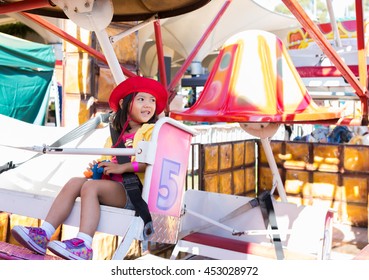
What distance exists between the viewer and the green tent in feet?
19.6

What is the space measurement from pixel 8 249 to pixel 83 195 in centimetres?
38

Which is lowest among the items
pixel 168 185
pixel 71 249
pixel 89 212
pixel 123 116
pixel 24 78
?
→ pixel 71 249

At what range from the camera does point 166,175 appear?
2.06m

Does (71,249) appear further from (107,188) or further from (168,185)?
(168,185)

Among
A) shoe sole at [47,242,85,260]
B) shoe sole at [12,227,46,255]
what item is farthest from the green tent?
shoe sole at [47,242,85,260]

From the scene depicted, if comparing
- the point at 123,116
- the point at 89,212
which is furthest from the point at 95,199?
the point at 123,116

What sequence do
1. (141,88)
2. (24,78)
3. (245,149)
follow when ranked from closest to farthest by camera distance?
(141,88) → (245,149) → (24,78)

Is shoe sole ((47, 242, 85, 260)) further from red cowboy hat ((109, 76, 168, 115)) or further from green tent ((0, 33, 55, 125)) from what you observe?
green tent ((0, 33, 55, 125))

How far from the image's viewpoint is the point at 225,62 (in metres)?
3.59

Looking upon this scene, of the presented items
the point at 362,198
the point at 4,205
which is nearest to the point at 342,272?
the point at 4,205

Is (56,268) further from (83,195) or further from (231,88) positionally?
(231,88)

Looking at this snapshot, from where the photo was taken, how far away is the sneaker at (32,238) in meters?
1.88

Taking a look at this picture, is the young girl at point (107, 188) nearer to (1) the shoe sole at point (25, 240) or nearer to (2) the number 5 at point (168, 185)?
(1) the shoe sole at point (25, 240)

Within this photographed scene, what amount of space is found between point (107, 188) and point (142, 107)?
1.62 ft
